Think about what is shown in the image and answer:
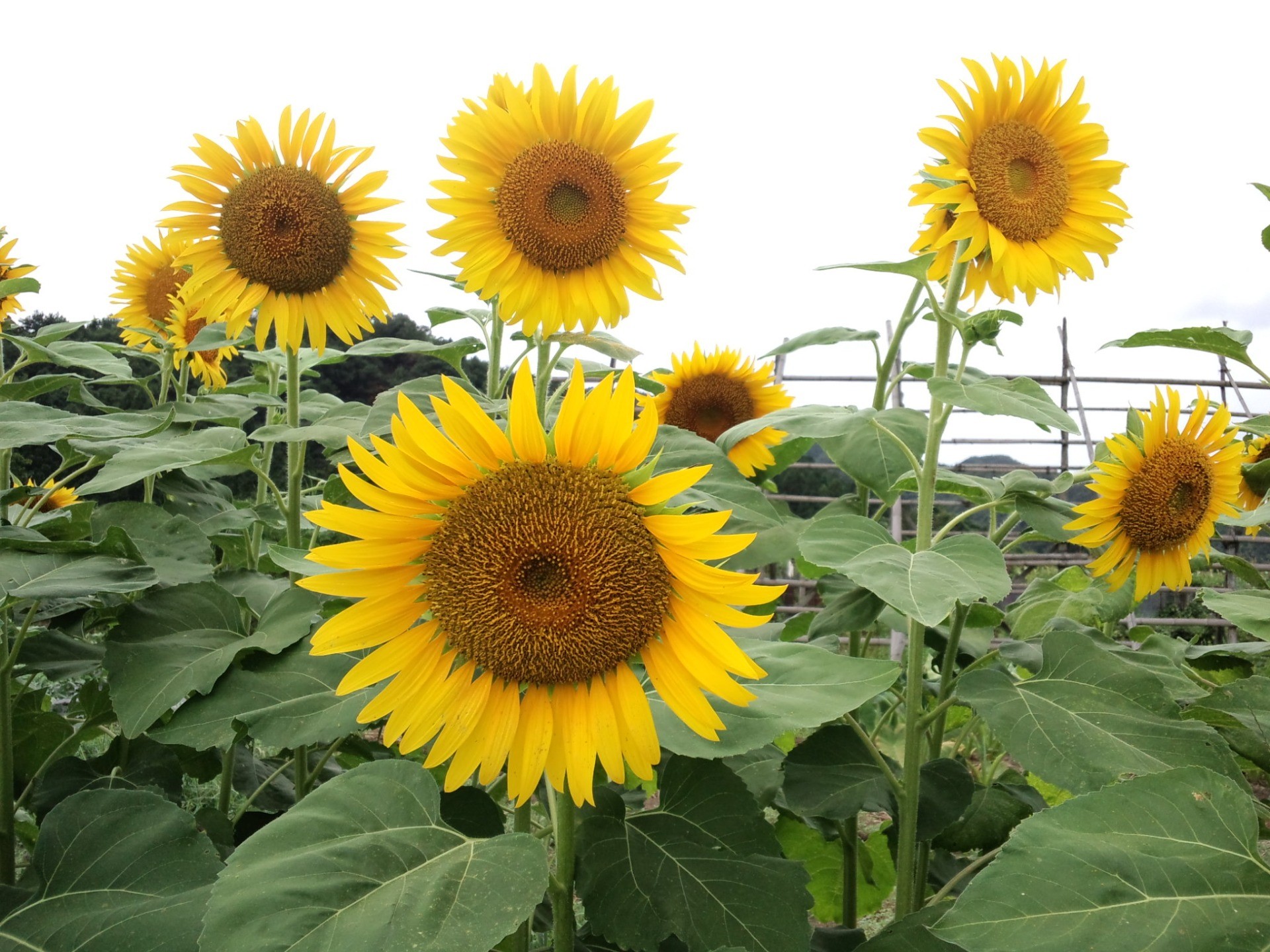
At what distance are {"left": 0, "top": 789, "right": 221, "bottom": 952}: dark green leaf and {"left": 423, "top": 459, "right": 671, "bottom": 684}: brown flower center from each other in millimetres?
477

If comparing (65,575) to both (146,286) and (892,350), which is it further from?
(146,286)

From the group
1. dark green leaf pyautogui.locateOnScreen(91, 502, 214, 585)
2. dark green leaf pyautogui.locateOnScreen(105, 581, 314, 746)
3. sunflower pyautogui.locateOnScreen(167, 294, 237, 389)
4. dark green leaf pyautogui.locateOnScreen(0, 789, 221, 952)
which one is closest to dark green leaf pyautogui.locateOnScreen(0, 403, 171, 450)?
dark green leaf pyautogui.locateOnScreen(91, 502, 214, 585)

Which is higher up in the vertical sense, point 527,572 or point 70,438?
point 70,438

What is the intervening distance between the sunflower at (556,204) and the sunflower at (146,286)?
6.10 feet

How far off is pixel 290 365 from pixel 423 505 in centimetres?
86

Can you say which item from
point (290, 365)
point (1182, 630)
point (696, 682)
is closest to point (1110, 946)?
point (696, 682)

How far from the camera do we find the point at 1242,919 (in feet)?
3.01

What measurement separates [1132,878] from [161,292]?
3129mm

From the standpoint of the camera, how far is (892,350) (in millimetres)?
1922

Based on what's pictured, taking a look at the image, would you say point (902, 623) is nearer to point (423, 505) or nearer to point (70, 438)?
point (423, 505)

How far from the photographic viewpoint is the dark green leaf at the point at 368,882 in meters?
0.91

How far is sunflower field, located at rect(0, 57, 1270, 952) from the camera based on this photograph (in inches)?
39.4

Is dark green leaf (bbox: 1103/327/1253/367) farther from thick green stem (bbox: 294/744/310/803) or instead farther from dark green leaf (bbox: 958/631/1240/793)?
thick green stem (bbox: 294/744/310/803)

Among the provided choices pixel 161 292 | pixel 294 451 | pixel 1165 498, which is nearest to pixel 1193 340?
pixel 1165 498
